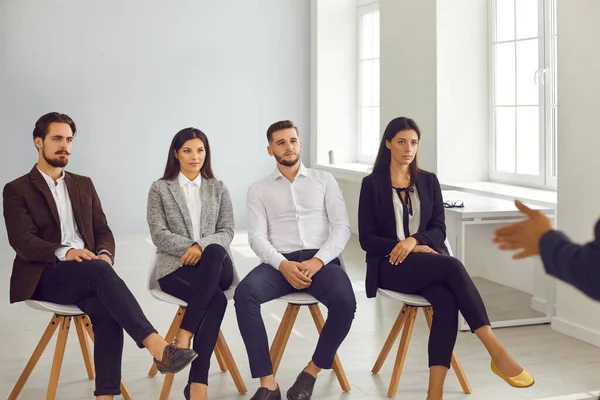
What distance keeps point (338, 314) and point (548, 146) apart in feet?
8.97

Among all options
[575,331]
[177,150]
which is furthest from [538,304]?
[177,150]

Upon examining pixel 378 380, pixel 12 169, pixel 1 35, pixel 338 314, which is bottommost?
pixel 378 380

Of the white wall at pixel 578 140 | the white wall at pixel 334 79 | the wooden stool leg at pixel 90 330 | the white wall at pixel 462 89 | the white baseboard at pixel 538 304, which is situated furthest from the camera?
the white wall at pixel 334 79

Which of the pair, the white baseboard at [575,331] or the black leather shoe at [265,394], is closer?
the black leather shoe at [265,394]

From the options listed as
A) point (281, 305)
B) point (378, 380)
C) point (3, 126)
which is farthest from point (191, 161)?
point (3, 126)

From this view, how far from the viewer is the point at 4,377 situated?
403cm

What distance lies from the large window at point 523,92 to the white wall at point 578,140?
0.99m

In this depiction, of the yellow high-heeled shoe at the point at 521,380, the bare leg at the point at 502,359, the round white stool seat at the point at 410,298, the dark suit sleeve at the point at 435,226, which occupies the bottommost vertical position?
the yellow high-heeled shoe at the point at 521,380

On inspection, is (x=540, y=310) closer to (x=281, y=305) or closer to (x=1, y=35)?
(x=281, y=305)

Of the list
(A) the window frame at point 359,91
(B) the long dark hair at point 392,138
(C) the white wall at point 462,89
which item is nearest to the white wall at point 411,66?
(C) the white wall at point 462,89

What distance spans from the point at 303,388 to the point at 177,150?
4.16ft

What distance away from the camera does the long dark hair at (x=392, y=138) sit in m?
4.01

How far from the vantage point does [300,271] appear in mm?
3764

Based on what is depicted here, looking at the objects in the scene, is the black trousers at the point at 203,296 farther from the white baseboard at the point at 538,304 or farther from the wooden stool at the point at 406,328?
the white baseboard at the point at 538,304
